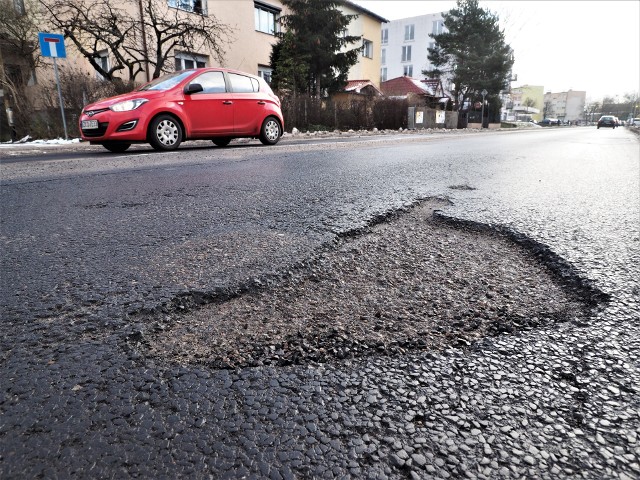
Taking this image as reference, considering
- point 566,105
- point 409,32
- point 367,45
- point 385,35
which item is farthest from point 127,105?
point 566,105

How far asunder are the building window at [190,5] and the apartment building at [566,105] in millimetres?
120755

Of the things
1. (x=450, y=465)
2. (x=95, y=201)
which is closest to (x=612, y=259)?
(x=450, y=465)

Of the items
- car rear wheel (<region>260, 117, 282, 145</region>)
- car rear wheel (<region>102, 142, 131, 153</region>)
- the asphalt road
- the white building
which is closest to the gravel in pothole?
the asphalt road

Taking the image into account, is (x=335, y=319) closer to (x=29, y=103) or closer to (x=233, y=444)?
(x=233, y=444)

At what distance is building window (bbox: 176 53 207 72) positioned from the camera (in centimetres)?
2109

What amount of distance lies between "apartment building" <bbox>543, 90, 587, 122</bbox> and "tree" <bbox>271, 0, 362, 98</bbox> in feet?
372

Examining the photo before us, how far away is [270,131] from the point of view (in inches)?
408

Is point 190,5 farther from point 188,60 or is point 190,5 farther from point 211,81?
point 211,81

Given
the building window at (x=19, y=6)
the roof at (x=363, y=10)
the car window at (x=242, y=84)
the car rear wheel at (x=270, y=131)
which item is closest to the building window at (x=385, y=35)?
the roof at (x=363, y=10)

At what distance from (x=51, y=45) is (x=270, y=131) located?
5850mm

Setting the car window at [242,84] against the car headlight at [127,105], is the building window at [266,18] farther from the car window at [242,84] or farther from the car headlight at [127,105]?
the car headlight at [127,105]

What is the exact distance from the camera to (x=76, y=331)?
1.43 meters

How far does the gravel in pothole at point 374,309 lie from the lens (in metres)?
1.35

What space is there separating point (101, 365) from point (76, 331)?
0.88 ft
